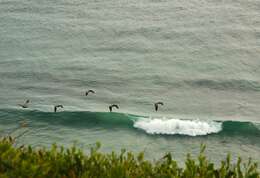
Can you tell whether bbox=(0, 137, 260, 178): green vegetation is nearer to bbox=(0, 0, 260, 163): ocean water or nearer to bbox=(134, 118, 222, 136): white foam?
bbox=(0, 0, 260, 163): ocean water

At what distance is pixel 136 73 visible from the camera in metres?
33.4

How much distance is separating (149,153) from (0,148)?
37.7 feet

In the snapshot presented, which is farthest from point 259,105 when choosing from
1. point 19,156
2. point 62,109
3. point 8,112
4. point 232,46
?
point 19,156

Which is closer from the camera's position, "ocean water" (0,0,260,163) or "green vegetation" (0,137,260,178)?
"green vegetation" (0,137,260,178)

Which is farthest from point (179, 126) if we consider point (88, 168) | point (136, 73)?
point (88, 168)

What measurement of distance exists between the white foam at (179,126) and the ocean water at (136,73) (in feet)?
0.15

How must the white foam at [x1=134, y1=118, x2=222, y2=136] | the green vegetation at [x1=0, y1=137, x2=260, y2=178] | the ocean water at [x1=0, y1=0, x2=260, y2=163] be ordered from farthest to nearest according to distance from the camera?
the ocean water at [x1=0, y1=0, x2=260, y2=163]
the white foam at [x1=134, y1=118, x2=222, y2=136]
the green vegetation at [x1=0, y1=137, x2=260, y2=178]

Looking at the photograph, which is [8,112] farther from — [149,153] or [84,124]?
[149,153]

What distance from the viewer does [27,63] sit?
35.0 meters

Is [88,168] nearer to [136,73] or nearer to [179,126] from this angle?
[179,126]

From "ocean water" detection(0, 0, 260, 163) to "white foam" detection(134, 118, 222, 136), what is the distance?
46mm

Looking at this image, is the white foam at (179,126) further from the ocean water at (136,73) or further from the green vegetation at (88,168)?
the green vegetation at (88,168)

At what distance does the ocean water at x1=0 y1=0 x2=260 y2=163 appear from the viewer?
26.2 metres

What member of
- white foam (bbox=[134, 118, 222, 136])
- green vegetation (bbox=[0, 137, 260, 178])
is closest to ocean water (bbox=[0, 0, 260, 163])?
white foam (bbox=[134, 118, 222, 136])
